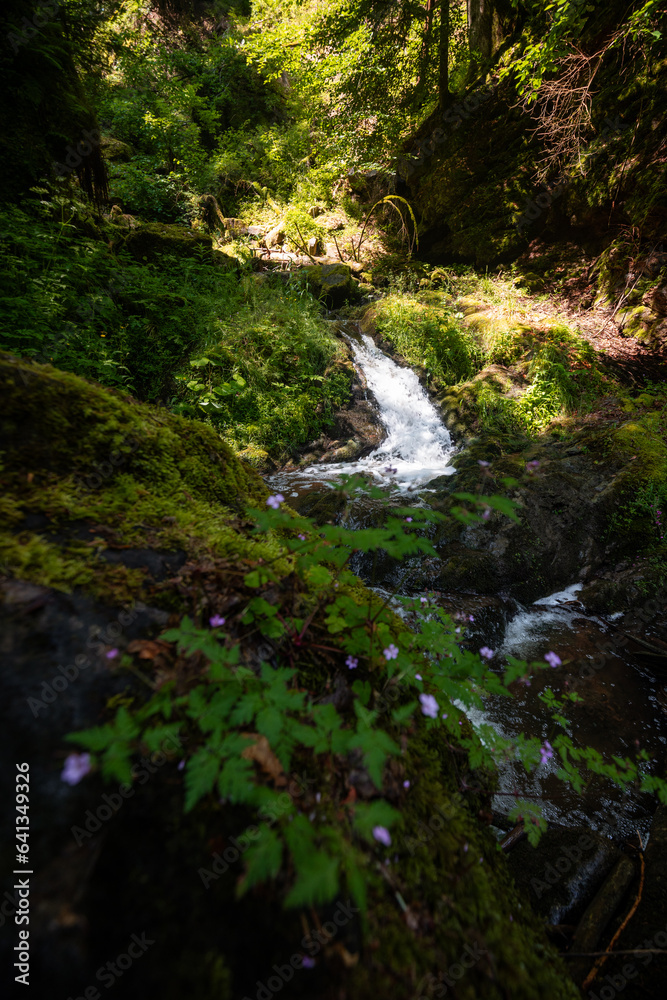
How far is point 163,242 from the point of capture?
7680mm

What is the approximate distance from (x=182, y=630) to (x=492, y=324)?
31.9ft

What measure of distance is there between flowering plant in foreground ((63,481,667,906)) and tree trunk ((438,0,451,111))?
15.3 meters

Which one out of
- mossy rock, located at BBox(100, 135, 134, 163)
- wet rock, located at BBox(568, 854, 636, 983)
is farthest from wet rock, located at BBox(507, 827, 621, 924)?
mossy rock, located at BBox(100, 135, 134, 163)

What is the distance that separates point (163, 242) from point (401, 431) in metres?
6.25

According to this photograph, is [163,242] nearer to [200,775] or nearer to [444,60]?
[200,775]

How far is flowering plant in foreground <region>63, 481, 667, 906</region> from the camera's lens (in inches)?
34.1

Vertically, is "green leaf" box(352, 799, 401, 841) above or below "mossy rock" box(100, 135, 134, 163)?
below

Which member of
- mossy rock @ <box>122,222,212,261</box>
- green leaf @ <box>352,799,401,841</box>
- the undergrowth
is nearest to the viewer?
green leaf @ <box>352,799,401,841</box>

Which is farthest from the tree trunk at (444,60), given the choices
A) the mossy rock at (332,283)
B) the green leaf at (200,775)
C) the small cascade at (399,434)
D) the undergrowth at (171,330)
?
the green leaf at (200,775)

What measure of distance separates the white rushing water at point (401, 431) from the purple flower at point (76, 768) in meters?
5.72

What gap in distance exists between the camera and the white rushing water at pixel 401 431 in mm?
7195

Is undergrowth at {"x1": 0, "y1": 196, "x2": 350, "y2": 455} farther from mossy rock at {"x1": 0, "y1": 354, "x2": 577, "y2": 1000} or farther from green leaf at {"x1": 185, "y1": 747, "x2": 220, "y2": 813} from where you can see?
green leaf at {"x1": 185, "y1": 747, "x2": 220, "y2": 813}

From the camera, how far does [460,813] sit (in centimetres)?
141

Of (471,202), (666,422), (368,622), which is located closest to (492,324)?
(666,422)
